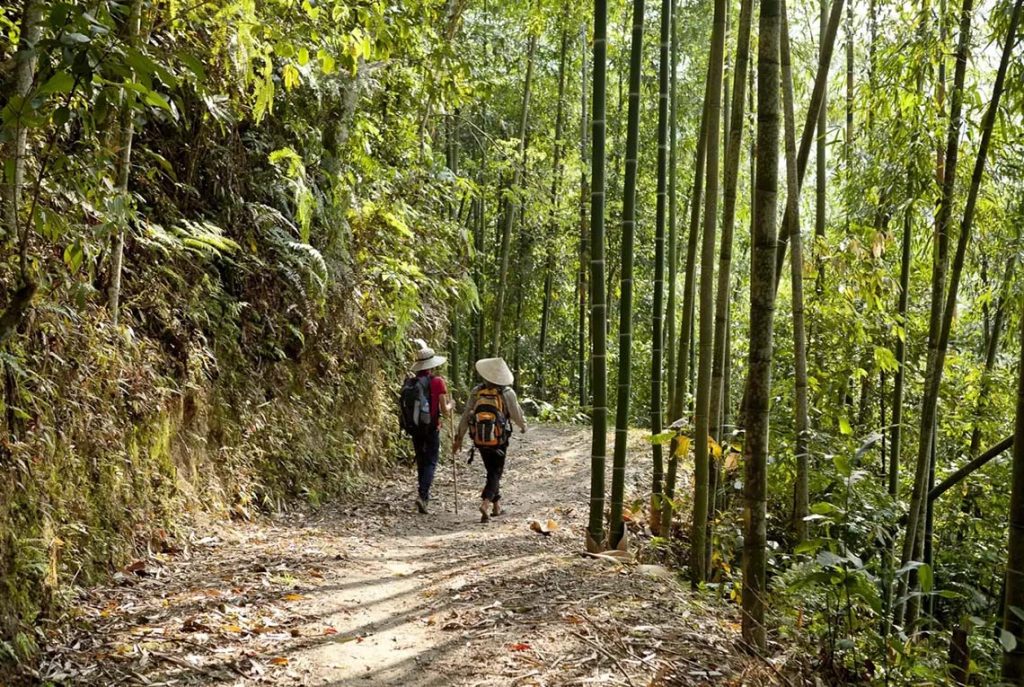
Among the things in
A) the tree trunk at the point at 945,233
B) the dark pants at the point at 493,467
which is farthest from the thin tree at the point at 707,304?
the dark pants at the point at 493,467

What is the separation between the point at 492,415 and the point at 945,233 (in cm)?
378

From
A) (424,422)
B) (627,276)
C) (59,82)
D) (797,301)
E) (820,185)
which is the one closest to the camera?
(59,82)

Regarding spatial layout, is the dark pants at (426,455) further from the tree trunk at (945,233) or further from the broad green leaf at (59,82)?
the broad green leaf at (59,82)

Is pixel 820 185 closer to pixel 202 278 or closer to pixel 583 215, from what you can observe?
pixel 202 278

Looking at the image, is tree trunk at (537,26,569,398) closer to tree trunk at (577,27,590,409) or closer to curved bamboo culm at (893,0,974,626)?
tree trunk at (577,27,590,409)

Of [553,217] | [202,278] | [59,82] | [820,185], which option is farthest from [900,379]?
[553,217]

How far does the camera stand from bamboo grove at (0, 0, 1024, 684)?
331 centimetres

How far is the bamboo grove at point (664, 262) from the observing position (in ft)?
10.9

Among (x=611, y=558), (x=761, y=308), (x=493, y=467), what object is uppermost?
(x=761, y=308)

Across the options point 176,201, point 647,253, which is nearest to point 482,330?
point 647,253

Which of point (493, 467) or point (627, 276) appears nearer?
point (627, 276)

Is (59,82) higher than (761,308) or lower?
higher

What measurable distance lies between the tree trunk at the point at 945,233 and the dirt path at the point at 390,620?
61.0 inches

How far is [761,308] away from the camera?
3.22m
